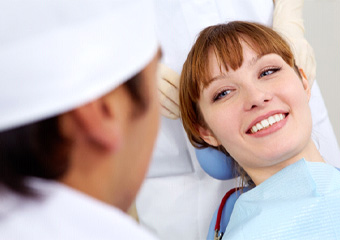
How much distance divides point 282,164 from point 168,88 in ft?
1.52

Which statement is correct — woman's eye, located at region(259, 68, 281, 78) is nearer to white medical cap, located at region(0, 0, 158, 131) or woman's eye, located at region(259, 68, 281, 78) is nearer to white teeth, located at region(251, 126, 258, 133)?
white teeth, located at region(251, 126, 258, 133)

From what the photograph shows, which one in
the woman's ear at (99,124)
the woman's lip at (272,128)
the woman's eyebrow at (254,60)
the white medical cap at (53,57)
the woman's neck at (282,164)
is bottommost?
the woman's neck at (282,164)

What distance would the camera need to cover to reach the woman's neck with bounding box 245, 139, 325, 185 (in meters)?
1.24

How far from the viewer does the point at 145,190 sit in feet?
5.42

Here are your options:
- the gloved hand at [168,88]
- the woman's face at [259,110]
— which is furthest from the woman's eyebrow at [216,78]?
the gloved hand at [168,88]

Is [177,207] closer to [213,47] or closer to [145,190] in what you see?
[145,190]

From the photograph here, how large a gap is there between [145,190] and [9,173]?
1303 millimetres

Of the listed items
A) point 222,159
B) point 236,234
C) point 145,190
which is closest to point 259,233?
point 236,234

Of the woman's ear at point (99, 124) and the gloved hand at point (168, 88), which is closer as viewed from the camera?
the woman's ear at point (99, 124)

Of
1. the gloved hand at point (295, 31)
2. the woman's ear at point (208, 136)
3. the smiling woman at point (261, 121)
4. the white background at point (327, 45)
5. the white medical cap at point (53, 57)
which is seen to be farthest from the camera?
the white background at point (327, 45)

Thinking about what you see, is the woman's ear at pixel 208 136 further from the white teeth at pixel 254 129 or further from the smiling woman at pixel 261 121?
the white teeth at pixel 254 129

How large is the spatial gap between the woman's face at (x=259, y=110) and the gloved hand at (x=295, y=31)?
35 centimetres

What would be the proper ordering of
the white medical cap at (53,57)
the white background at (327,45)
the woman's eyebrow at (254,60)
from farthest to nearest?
the white background at (327,45), the woman's eyebrow at (254,60), the white medical cap at (53,57)

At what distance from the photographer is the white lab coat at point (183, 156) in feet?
5.31
